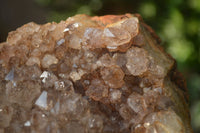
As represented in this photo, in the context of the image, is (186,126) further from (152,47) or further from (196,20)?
(196,20)

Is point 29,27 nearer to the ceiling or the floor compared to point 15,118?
nearer to the ceiling

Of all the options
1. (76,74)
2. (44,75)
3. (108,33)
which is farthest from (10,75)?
(108,33)

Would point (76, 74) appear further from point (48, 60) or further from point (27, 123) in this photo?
point (27, 123)

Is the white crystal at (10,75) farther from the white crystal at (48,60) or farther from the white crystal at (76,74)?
the white crystal at (76,74)

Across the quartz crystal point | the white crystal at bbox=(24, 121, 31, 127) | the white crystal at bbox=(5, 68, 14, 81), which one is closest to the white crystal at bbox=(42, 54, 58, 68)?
the quartz crystal point

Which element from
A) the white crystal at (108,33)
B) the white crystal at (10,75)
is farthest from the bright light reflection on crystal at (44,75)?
the white crystal at (108,33)

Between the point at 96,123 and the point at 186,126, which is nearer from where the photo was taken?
the point at 96,123

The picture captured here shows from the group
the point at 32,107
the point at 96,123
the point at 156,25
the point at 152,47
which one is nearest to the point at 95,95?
the point at 96,123

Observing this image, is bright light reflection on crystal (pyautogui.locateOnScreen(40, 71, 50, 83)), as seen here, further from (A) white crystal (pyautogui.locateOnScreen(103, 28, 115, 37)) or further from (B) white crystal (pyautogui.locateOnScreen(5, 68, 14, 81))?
(A) white crystal (pyautogui.locateOnScreen(103, 28, 115, 37))
